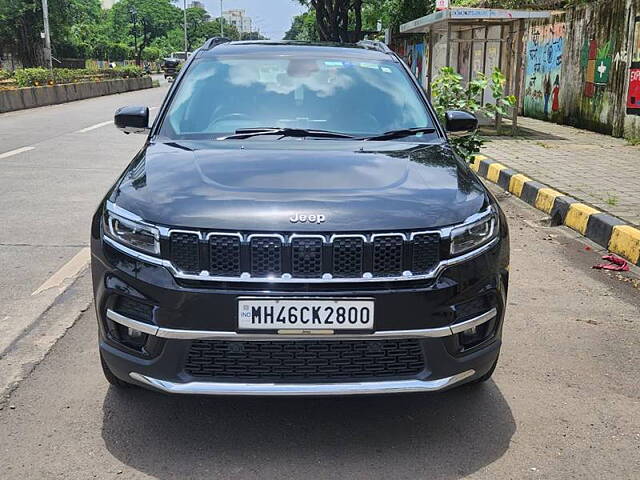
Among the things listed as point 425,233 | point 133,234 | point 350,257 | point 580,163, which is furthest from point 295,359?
point 580,163

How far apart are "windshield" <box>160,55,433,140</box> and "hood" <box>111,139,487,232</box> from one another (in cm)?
35

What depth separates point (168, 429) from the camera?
10.5 feet

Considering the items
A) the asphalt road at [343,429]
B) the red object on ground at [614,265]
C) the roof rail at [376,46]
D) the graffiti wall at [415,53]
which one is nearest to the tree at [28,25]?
the graffiti wall at [415,53]

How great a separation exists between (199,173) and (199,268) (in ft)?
1.88

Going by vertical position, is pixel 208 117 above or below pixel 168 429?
above

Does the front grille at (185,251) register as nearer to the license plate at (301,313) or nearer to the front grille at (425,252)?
the license plate at (301,313)

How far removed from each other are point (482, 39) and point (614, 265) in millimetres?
9889

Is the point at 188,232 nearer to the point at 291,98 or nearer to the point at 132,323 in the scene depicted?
the point at 132,323

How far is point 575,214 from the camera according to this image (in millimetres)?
7383

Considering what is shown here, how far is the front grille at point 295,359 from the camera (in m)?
2.84

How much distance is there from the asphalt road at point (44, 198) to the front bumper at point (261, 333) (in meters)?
1.57

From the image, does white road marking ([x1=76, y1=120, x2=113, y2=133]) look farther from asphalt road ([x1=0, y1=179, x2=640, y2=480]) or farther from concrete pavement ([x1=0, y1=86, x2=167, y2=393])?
asphalt road ([x1=0, y1=179, x2=640, y2=480])

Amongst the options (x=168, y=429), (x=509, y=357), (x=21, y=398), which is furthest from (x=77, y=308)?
(x=509, y=357)

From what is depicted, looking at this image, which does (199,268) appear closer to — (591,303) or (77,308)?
(77,308)
